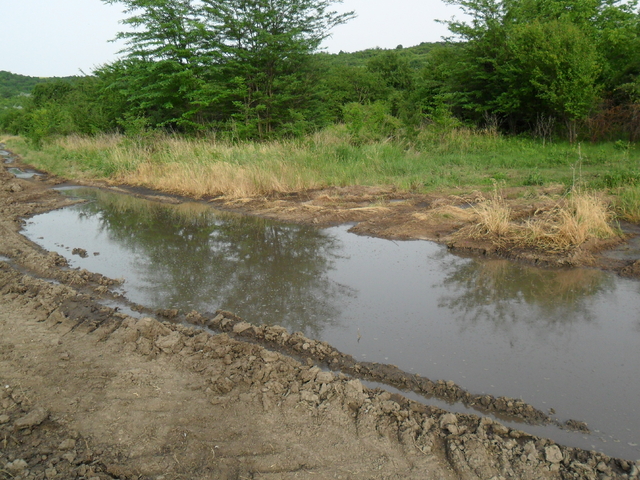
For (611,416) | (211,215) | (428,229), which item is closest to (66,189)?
(211,215)

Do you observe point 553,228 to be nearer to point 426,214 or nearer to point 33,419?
point 426,214

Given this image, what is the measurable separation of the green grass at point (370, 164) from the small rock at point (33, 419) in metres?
8.97

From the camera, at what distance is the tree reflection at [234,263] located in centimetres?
571

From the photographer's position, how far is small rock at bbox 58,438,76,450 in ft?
10.2

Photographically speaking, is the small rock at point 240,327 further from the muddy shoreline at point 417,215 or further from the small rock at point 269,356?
the muddy shoreline at point 417,215

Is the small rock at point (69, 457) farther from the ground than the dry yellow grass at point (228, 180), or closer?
closer

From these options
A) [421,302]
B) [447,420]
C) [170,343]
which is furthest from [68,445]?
[421,302]

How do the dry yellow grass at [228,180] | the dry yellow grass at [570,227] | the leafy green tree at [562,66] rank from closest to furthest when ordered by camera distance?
the dry yellow grass at [570,227]
the dry yellow grass at [228,180]
the leafy green tree at [562,66]

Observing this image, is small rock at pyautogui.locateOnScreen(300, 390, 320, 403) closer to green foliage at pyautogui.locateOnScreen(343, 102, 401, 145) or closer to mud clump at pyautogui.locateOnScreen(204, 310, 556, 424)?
mud clump at pyautogui.locateOnScreen(204, 310, 556, 424)

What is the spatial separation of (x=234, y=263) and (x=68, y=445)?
4350 mm

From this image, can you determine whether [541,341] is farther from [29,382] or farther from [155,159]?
[155,159]

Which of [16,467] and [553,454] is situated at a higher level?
[16,467]

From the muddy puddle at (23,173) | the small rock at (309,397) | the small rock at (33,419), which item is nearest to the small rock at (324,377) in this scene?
the small rock at (309,397)

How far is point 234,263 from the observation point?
7.37 meters
